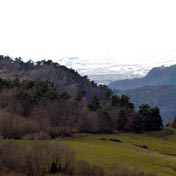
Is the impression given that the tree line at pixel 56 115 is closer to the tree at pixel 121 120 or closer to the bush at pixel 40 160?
the tree at pixel 121 120

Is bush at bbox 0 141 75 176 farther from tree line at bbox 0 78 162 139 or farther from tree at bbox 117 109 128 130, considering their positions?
tree at bbox 117 109 128 130

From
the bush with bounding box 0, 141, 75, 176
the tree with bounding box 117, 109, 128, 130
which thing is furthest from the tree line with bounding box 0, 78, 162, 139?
the bush with bounding box 0, 141, 75, 176

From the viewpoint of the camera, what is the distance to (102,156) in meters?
66.4

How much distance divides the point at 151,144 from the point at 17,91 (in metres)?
43.9

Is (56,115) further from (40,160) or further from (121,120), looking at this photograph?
(40,160)

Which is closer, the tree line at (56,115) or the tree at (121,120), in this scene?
the tree line at (56,115)

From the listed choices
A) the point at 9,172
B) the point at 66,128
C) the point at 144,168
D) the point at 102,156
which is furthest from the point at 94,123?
the point at 9,172

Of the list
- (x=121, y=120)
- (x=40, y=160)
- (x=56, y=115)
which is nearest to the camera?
(x=40, y=160)

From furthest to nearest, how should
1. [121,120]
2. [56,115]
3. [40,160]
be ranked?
[121,120]
[56,115]
[40,160]

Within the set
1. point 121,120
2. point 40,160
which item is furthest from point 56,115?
point 40,160

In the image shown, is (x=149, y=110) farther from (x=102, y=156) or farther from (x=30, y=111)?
(x=102, y=156)

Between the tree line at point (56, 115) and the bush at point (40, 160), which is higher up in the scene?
the tree line at point (56, 115)

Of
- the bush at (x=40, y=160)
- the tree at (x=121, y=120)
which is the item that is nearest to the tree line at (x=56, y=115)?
the tree at (x=121, y=120)

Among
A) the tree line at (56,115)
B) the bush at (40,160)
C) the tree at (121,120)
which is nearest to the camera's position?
the bush at (40,160)
